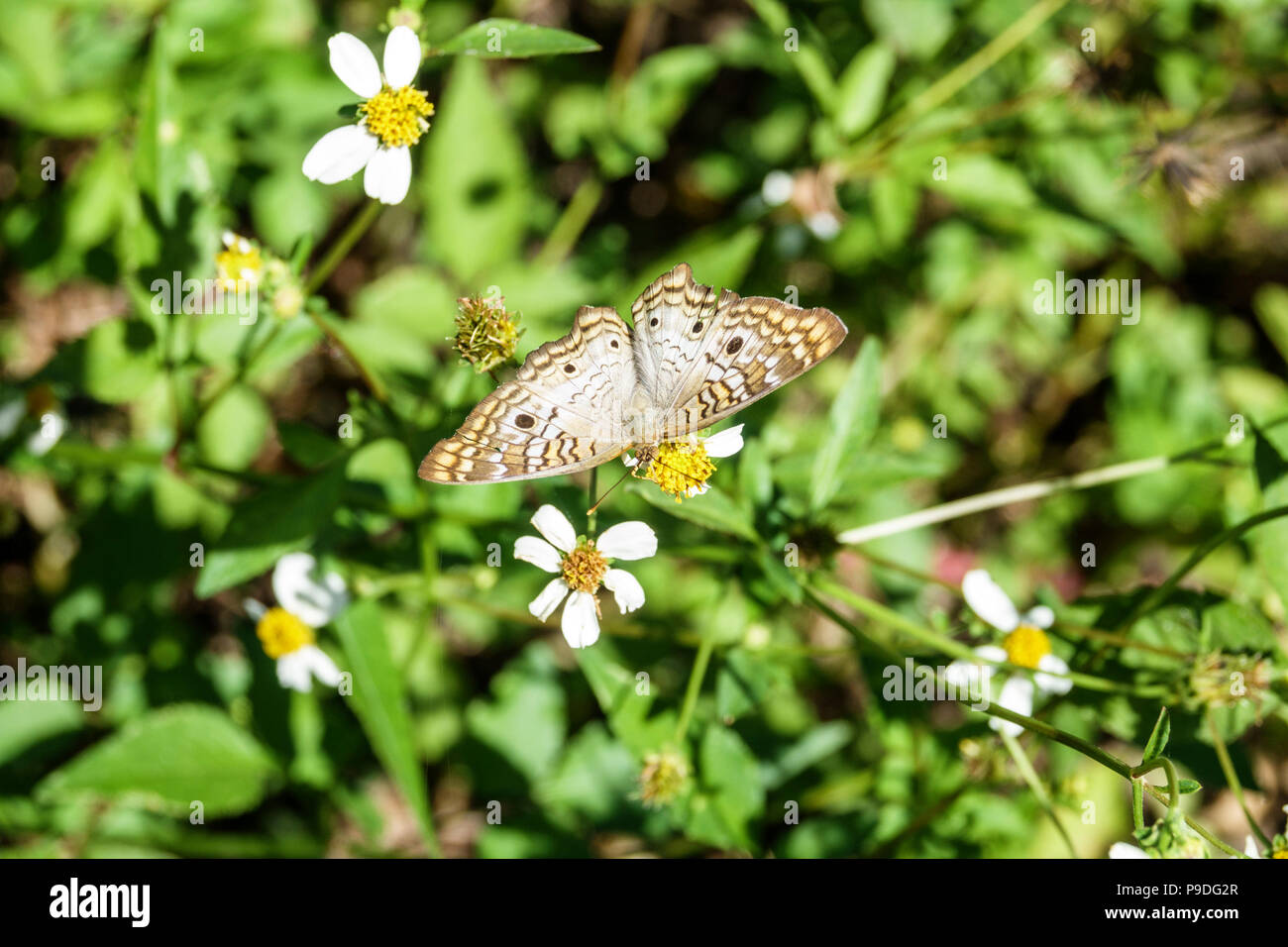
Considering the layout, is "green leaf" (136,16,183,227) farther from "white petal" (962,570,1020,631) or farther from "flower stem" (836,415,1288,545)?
"white petal" (962,570,1020,631)

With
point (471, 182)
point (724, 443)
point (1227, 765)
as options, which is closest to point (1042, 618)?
point (1227, 765)

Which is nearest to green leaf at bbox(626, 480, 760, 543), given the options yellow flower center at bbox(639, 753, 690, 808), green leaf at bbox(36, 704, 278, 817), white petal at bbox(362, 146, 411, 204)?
yellow flower center at bbox(639, 753, 690, 808)

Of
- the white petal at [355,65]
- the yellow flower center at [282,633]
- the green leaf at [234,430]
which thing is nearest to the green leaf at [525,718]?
the yellow flower center at [282,633]

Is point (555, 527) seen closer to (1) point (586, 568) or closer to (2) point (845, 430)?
(1) point (586, 568)

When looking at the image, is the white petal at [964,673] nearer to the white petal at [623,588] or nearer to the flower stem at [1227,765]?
the flower stem at [1227,765]
